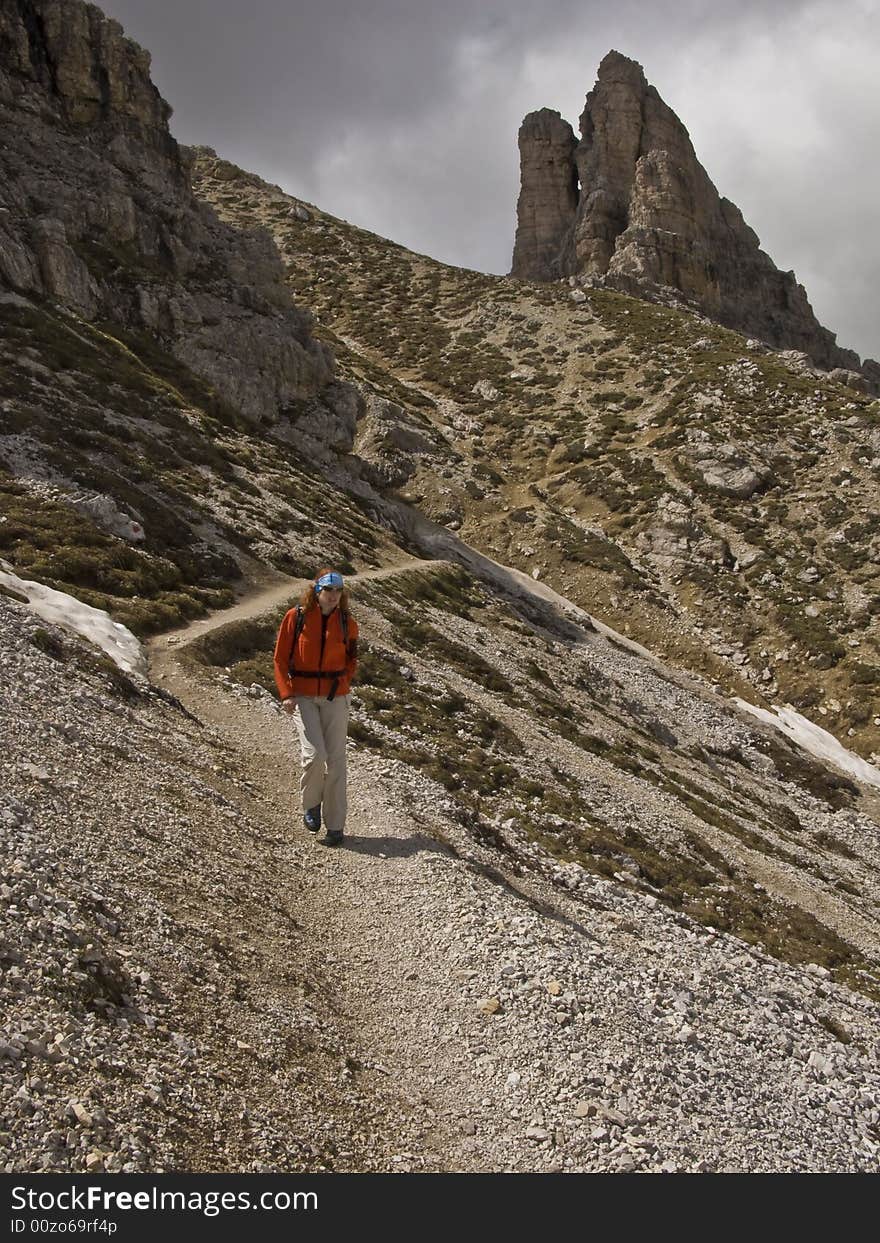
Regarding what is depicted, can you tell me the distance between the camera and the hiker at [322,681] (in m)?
11.8

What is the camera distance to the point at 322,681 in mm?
11891

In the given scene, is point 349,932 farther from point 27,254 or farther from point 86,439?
point 27,254

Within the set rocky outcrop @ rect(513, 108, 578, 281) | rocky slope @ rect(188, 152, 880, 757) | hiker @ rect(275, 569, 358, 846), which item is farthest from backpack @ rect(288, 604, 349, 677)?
rocky outcrop @ rect(513, 108, 578, 281)

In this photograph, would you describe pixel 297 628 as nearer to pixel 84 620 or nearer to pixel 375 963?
pixel 375 963

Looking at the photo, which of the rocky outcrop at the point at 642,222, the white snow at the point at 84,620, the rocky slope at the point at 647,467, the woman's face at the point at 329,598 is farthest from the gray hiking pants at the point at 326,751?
the rocky outcrop at the point at 642,222

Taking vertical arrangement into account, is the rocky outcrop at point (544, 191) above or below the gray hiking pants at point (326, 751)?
above

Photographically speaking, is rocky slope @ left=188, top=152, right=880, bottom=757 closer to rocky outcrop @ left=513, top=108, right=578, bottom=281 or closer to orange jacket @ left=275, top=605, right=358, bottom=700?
rocky outcrop @ left=513, top=108, right=578, bottom=281

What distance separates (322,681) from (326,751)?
109 cm

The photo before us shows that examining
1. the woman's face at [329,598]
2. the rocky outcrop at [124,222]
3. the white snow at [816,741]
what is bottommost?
the white snow at [816,741]

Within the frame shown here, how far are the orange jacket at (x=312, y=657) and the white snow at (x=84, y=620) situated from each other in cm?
482

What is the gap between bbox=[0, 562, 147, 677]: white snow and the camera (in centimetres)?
1574

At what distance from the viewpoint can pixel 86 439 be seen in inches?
1100

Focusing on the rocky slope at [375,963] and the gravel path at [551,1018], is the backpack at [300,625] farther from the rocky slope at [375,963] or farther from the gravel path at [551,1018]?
the gravel path at [551,1018]

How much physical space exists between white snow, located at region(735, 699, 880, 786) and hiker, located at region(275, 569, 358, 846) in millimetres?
33070
